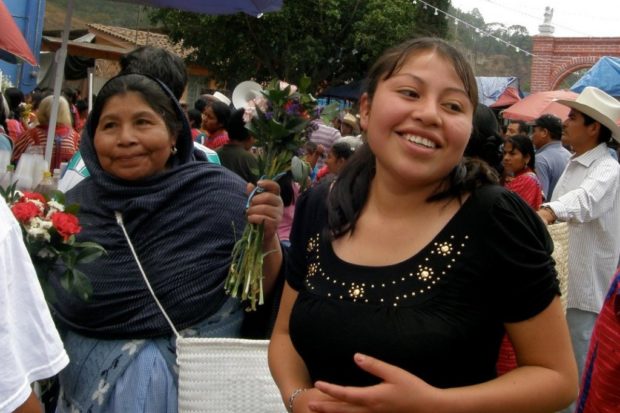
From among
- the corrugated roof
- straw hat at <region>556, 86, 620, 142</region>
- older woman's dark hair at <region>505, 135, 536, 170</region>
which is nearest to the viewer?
straw hat at <region>556, 86, 620, 142</region>

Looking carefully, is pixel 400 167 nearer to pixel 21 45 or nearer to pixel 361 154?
pixel 361 154

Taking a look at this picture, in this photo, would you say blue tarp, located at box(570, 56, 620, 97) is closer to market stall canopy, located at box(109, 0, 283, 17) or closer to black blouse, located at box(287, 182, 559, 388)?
market stall canopy, located at box(109, 0, 283, 17)

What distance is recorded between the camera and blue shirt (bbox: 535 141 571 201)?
26.7 feet

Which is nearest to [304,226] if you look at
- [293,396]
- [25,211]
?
[293,396]

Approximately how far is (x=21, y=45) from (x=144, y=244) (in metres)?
3.44

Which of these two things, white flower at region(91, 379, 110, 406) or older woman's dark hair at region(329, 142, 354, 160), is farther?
older woman's dark hair at region(329, 142, 354, 160)

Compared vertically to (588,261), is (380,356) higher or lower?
higher

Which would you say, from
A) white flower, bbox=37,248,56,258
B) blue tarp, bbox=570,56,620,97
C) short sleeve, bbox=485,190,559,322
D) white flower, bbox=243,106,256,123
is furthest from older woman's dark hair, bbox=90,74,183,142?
blue tarp, bbox=570,56,620,97

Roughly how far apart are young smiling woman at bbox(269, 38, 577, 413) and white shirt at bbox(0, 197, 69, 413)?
57cm

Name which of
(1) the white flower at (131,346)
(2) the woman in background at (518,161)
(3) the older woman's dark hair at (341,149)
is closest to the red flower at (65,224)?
(1) the white flower at (131,346)

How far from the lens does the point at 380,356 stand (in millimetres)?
1750

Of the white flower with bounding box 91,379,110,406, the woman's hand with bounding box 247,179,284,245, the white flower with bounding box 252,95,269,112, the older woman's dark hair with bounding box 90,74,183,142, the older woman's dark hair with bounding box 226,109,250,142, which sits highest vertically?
the white flower with bounding box 252,95,269,112

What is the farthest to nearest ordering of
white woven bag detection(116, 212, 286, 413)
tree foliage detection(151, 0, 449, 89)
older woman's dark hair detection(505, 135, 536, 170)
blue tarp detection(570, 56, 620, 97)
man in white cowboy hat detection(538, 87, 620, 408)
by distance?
tree foliage detection(151, 0, 449, 89) → blue tarp detection(570, 56, 620, 97) → older woman's dark hair detection(505, 135, 536, 170) → man in white cowboy hat detection(538, 87, 620, 408) → white woven bag detection(116, 212, 286, 413)

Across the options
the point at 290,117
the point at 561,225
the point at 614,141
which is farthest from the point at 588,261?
the point at 290,117
